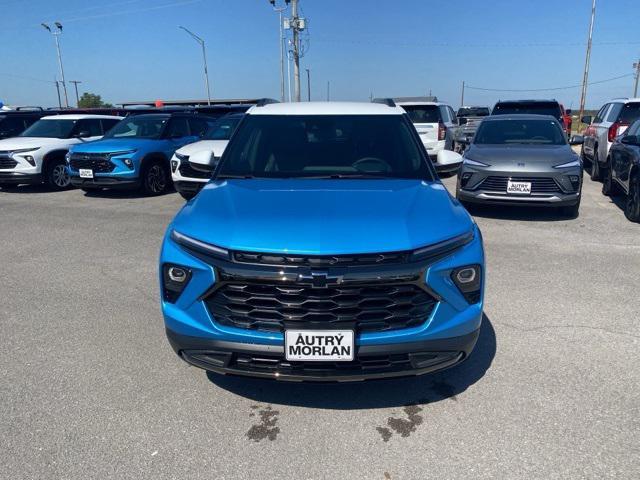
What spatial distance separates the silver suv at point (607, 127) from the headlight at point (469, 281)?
9.07 m

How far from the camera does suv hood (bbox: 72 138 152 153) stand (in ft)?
32.5

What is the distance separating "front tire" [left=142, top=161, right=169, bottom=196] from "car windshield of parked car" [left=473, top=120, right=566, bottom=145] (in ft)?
21.7

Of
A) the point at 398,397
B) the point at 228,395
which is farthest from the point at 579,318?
the point at 228,395

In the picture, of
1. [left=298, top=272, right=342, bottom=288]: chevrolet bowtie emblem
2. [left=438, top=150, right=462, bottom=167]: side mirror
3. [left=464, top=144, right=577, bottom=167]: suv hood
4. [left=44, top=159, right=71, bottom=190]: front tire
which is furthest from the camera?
[left=44, top=159, right=71, bottom=190]: front tire

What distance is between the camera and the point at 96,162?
9.88 meters

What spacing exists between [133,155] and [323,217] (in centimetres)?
831

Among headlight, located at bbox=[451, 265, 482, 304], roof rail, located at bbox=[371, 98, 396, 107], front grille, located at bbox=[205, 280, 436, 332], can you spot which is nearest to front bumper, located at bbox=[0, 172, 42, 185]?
roof rail, located at bbox=[371, 98, 396, 107]

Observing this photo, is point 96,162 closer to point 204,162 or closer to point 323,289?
point 204,162

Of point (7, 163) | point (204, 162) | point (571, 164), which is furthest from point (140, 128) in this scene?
point (571, 164)

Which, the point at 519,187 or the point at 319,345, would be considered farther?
the point at 519,187

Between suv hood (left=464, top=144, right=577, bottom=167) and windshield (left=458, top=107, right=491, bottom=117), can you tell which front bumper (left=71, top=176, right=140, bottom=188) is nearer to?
suv hood (left=464, top=144, right=577, bottom=167)

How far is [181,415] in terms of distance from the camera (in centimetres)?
285

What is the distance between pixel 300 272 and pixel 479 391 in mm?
1500

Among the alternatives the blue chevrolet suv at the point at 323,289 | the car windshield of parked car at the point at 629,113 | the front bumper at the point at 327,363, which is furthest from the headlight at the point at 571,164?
the front bumper at the point at 327,363
